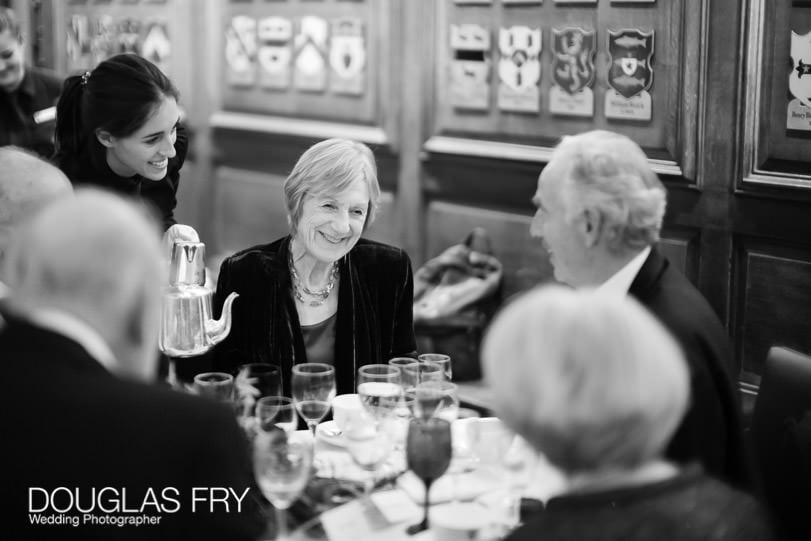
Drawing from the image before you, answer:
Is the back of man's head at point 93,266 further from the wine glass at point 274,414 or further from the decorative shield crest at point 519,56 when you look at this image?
the decorative shield crest at point 519,56

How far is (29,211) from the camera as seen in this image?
2.51 m

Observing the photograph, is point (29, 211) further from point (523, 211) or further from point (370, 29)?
point (370, 29)

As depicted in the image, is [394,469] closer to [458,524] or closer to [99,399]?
[458,524]

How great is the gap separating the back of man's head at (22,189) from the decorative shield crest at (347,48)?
9.87ft

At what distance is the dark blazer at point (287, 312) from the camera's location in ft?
9.80

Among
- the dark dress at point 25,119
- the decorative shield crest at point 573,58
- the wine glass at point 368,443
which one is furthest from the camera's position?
the dark dress at point 25,119

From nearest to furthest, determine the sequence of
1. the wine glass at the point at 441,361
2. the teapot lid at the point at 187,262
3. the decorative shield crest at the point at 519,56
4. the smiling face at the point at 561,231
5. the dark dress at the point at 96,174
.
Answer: the smiling face at the point at 561,231, the wine glass at the point at 441,361, the teapot lid at the point at 187,262, the dark dress at the point at 96,174, the decorative shield crest at the point at 519,56

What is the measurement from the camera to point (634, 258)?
236cm

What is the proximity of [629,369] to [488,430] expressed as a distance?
782 mm

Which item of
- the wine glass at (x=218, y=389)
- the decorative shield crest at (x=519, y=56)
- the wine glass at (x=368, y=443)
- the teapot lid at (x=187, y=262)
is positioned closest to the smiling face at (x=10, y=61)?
the decorative shield crest at (x=519, y=56)

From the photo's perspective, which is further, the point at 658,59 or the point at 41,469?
the point at 658,59

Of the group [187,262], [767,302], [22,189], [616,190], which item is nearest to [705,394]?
[616,190]

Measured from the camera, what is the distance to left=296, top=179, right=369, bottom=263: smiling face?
2945 mm

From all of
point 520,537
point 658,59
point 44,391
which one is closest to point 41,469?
point 44,391
